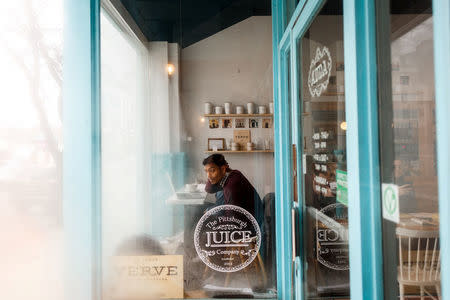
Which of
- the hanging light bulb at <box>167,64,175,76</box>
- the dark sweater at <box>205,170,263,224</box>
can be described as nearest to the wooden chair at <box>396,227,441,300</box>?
the dark sweater at <box>205,170,263,224</box>

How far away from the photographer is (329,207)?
126 cm

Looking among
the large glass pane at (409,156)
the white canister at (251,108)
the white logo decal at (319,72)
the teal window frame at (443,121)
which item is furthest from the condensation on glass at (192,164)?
the teal window frame at (443,121)

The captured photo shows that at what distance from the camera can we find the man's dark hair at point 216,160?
2.12 meters

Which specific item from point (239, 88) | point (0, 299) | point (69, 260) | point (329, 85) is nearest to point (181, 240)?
point (69, 260)

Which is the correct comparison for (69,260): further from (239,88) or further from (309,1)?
(309,1)

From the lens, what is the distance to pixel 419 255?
2.06ft

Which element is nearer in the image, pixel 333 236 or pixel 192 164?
pixel 333 236

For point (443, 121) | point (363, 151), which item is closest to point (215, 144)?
point (363, 151)

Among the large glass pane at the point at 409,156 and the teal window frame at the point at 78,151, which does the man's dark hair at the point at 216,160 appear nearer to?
the teal window frame at the point at 78,151

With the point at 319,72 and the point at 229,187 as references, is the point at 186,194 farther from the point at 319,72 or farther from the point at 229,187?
the point at 319,72

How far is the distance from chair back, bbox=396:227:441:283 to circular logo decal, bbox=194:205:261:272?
140 cm

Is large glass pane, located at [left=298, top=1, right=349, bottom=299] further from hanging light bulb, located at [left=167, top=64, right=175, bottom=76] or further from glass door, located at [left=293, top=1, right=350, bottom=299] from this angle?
hanging light bulb, located at [left=167, top=64, right=175, bottom=76]

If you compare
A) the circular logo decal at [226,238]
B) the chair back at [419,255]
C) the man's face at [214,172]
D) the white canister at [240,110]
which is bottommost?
the circular logo decal at [226,238]

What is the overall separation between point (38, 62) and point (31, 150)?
1.89 feet
